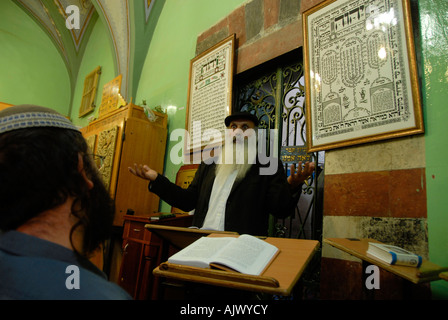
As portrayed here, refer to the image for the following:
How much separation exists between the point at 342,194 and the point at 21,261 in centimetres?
194

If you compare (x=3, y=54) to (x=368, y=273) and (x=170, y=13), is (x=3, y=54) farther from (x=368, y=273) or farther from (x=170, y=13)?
(x=368, y=273)

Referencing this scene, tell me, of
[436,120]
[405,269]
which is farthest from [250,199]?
[436,120]

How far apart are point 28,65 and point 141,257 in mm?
7783

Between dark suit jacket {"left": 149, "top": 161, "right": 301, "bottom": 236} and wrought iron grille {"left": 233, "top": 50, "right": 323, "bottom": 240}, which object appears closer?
dark suit jacket {"left": 149, "top": 161, "right": 301, "bottom": 236}

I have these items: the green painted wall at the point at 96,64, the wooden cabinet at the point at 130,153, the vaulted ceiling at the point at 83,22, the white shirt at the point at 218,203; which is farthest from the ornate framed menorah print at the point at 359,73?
the green painted wall at the point at 96,64

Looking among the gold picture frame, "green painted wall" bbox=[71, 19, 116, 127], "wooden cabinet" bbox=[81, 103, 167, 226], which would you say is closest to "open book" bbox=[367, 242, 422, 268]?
"wooden cabinet" bbox=[81, 103, 167, 226]

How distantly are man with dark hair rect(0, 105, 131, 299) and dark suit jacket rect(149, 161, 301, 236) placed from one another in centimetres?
141

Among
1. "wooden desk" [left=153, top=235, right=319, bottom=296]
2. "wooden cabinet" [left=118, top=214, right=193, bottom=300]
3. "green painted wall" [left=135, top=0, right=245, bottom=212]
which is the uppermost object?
"green painted wall" [left=135, top=0, right=245, bottom=212]

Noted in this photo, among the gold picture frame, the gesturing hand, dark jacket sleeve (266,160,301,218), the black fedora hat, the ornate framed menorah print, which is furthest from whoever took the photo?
the gold picture frame

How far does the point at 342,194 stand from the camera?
6.46 feet

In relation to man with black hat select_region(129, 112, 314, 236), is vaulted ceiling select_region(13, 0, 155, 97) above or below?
above

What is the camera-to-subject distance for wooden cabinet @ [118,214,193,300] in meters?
2.43

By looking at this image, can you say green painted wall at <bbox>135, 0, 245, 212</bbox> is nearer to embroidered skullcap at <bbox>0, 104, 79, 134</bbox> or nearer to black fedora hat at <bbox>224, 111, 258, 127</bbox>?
black fedora hat at <bbox>224, 111, 258, 127</bbox>

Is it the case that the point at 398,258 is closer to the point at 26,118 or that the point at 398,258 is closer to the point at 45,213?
the point at 45,213
